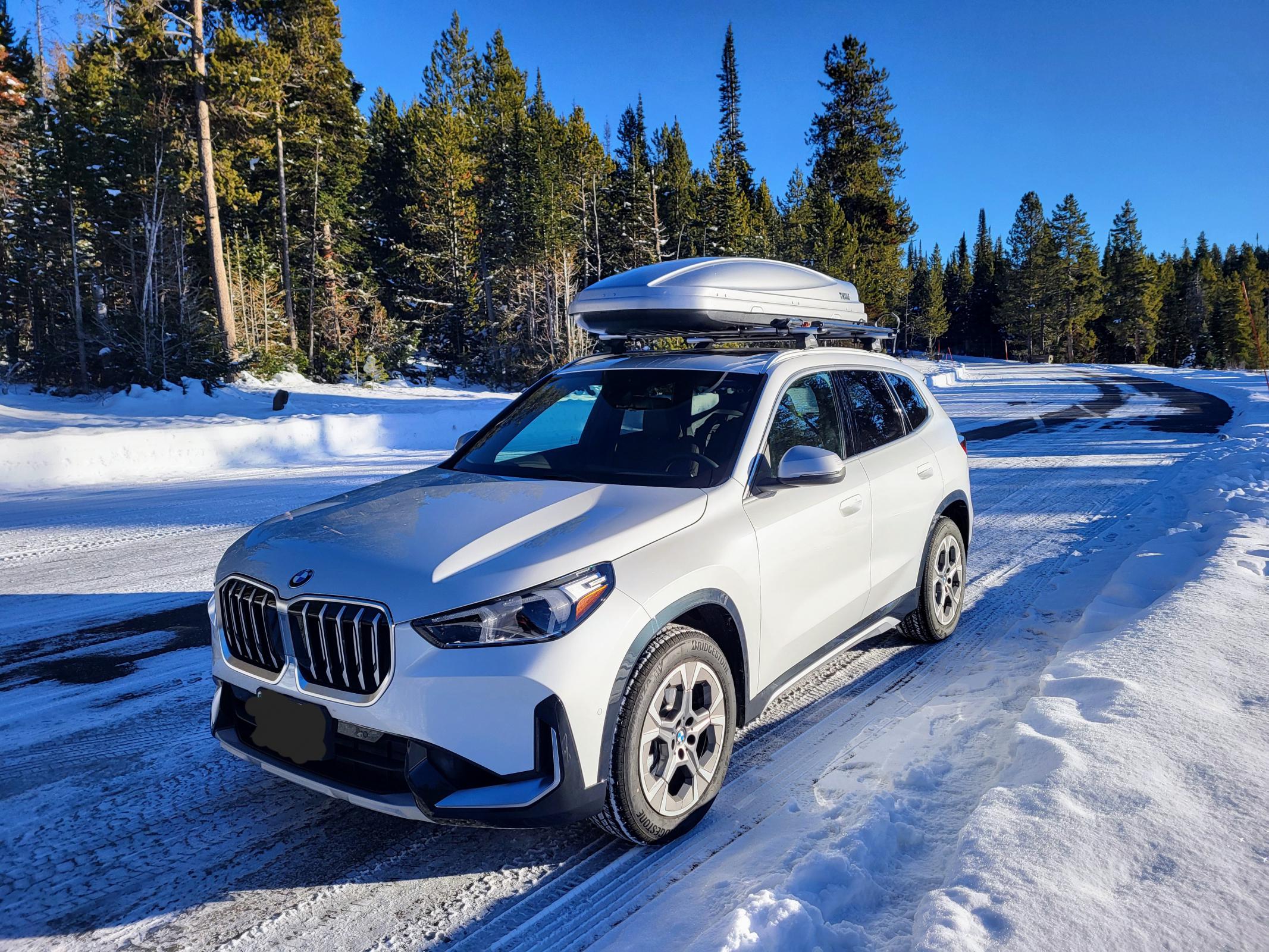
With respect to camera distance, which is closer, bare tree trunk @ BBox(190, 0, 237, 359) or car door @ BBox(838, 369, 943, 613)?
car door @ BBox(838, 369, 943, 613)

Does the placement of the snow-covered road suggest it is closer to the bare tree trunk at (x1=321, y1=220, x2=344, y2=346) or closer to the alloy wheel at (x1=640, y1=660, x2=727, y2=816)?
the alloy wheel at (x1=640, y1=660, x2=727, y2=816)

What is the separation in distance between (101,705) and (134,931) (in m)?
1.99

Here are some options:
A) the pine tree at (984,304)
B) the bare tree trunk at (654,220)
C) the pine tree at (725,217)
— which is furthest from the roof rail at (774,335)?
the pine tree at (984,304)

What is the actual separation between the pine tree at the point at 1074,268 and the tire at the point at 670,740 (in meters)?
93.8

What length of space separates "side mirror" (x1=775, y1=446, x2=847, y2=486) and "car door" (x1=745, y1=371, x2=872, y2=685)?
0.35ft

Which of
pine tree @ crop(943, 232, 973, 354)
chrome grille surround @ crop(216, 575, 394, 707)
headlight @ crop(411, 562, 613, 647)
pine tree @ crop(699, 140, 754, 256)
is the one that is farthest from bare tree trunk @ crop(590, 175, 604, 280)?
pine tree @ crop(943, 232, 973, 354)

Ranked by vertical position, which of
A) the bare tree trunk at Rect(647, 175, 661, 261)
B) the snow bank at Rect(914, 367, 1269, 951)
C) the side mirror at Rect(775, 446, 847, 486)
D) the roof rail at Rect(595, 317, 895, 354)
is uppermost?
the bare tree trunk at Rect(647, 175, 661, 261)

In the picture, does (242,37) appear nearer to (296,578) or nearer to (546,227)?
(546,227)

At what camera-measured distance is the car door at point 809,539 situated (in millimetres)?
3281

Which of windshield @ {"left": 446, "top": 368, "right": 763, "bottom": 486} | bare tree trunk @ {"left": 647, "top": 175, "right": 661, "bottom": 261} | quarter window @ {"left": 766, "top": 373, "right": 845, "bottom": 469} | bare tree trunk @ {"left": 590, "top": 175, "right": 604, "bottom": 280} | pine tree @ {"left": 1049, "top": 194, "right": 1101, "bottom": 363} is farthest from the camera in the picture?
pine tree @ {"left": 1049, "top": 194, "right": 1101, "bottom": 363}

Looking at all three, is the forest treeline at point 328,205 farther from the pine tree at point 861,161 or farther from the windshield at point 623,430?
the windshield at point 623,430

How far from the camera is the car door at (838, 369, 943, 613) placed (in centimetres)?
412

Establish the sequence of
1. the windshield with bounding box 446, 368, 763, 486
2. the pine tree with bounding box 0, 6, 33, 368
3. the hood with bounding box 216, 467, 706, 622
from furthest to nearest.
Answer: the pine tree with bounding box 0, 6, 33, 368
the windshield with bounding box 446, 368, 763, 486
the hood with bounding box 216, 467, 706, 622

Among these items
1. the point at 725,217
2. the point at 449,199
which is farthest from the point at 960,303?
the point at 449,199
